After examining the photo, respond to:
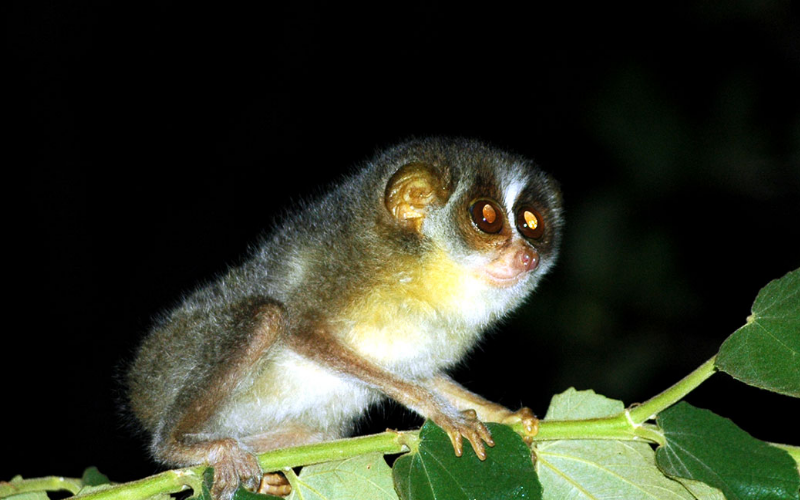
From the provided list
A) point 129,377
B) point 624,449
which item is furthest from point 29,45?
point 624,449

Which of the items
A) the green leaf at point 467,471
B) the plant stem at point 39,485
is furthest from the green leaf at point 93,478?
the green leaf at point 467,471

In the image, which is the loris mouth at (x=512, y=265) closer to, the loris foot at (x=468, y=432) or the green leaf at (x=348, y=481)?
the loris foot at (x=468, y=432)

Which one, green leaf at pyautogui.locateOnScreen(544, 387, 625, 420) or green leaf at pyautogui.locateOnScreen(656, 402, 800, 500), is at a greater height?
green leaf at pyautogui.locateOnScreen(544, 387, 625, 420)

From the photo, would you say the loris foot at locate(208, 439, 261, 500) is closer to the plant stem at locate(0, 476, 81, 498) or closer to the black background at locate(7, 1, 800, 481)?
the plant stem at locate(0, 476, 81, 498)

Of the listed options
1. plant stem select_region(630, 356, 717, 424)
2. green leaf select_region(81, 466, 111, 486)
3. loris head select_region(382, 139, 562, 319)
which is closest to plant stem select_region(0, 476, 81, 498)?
green leaf select_region(81, 466, 111, 486)

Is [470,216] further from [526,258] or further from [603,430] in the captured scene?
[603,430]
